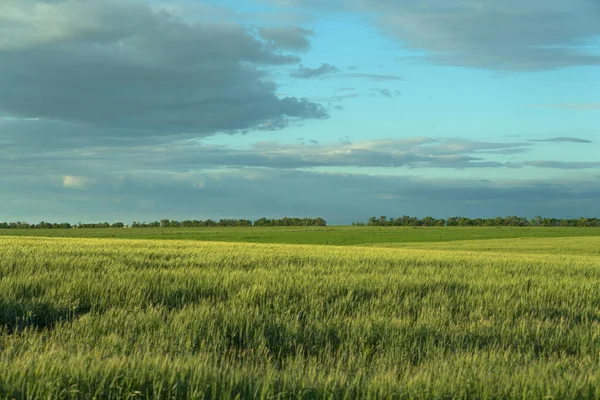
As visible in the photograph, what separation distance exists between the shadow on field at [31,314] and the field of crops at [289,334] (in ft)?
0.07

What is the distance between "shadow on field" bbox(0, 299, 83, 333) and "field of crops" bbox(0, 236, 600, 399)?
0.02m

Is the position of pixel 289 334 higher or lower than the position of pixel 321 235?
higher

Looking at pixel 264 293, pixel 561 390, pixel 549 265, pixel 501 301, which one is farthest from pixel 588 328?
pixel 549 265

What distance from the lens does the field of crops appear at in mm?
4438

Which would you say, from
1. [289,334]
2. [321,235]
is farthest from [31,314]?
[321,235]

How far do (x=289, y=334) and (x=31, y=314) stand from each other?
393cm

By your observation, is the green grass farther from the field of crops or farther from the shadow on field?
the shadow on field

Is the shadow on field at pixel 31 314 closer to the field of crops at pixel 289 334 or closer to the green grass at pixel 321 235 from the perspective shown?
the field of crops at pixel 289 334

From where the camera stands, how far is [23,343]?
621cm

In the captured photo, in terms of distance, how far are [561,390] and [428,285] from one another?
6848 millimetres

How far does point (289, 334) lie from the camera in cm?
691

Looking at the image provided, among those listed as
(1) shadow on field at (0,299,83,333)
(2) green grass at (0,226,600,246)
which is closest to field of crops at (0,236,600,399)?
(1) shadow on field at (0,299,83,333)

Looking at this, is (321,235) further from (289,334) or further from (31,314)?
(289,334)

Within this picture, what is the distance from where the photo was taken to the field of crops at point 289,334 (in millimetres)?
4438
